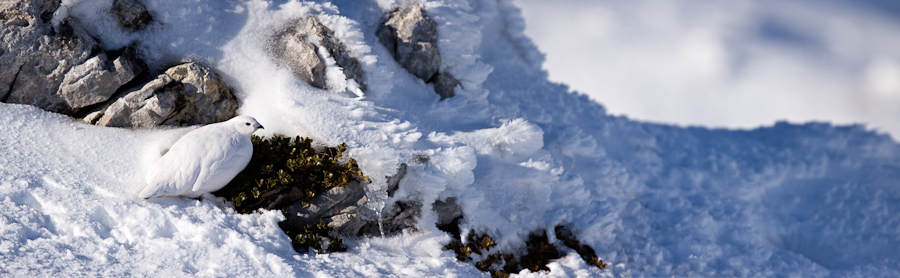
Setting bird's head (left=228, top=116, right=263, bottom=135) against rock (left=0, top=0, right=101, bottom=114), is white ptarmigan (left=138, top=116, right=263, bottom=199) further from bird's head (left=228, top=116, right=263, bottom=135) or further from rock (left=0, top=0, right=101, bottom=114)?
rock (left=0, top=0, right=101, bottom=114)

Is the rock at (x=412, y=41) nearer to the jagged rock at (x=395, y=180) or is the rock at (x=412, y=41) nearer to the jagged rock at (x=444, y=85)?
the jagged rock at (x=444, y=85)

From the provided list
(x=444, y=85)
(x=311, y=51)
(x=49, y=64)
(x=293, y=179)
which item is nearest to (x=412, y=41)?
(x=444, y=85)

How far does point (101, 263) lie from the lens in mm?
4129

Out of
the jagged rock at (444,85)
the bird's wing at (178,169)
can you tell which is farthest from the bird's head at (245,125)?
the jagged rock at (444,85)

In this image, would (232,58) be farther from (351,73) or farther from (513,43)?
(513,43)

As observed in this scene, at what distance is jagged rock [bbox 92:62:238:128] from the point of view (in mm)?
5359

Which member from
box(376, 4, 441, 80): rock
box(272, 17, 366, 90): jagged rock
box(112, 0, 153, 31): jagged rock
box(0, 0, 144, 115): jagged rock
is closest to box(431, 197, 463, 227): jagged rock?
box(272, 17, 366, 90): jagged rock

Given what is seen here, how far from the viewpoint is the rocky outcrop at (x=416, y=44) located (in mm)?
6625

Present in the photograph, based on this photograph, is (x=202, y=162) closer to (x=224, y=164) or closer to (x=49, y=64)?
(x=224, y=164)

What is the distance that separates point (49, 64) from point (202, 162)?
2.03 meters

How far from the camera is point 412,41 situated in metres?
6.64

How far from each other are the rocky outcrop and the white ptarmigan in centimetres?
217

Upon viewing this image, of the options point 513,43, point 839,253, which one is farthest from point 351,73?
point 839,253

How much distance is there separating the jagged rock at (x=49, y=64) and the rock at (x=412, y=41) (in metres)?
2.79
